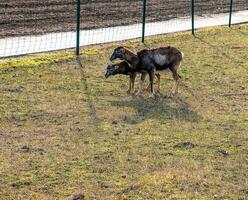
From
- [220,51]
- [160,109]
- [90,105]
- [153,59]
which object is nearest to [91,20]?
[220,51]

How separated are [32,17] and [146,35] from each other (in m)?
4.46

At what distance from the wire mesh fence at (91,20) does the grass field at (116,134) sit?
10.3ft

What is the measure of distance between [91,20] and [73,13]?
4.39 ft

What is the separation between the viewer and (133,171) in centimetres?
834

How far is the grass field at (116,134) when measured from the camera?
311 inches

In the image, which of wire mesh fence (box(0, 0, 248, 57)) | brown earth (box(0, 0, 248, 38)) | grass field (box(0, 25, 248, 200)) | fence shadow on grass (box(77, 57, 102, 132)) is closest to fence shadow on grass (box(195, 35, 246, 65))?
grass field (box(0, 25, 248, 200))

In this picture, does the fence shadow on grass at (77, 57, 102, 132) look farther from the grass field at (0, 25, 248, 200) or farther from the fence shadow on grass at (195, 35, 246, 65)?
the fence shadow on grass at (195, 35, 246, 65)

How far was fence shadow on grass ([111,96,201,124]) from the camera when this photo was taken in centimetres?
1073

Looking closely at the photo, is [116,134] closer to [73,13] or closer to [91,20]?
[91,20]

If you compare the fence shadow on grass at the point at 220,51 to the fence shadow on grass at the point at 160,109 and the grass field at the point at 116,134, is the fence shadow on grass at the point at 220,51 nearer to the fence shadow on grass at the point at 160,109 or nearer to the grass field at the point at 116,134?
the grass field at the point at 116,134

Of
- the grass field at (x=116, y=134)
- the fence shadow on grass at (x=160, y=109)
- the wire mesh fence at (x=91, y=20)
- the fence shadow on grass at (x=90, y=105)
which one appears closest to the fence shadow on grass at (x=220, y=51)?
the grass field at (x=116, y=134)

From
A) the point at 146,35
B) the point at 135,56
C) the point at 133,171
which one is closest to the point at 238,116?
the point at 135,56

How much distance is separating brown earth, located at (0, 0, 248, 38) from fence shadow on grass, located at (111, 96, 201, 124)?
7.90 meters

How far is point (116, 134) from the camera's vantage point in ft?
32.1
